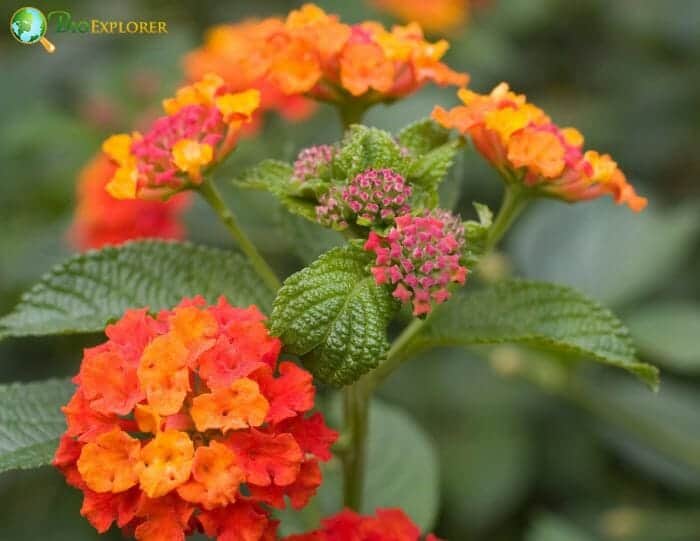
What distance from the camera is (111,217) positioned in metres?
2.07

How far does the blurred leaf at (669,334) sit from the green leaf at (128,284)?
1.06 meters

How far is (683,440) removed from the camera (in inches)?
79.7

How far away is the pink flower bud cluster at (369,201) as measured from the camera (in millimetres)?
989

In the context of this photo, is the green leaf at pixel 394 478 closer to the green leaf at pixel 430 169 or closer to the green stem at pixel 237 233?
the green stem at pixel 237 233

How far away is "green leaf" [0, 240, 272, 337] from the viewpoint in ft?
3.68

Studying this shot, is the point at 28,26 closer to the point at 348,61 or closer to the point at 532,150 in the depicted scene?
the point at 348,61

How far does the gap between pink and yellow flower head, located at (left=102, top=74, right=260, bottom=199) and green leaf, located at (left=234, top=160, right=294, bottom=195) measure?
4cm

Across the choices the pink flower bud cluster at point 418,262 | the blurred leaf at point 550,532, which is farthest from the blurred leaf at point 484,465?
the pink flower bud cluster at point 418,262

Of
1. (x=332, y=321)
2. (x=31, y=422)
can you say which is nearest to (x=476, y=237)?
(x=332, y=321)

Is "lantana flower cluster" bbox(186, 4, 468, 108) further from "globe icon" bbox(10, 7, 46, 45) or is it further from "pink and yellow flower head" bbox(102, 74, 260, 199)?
"globe icon" bbox(10, 7, 46, 45)

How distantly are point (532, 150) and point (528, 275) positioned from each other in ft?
3.63

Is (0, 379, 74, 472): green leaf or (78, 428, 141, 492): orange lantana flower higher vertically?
(78, 428, 141, 492): orange lantana flower

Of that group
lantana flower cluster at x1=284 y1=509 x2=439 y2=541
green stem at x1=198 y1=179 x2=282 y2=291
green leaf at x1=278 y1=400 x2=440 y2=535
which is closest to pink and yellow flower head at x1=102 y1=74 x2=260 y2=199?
green stem at x1=198 y1=179 x2=282 y2=291

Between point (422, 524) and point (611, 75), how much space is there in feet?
7.09
